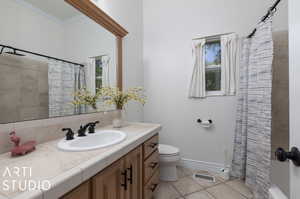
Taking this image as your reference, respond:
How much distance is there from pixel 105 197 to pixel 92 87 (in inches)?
39.7

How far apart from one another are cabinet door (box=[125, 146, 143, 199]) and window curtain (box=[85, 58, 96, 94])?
780 mm

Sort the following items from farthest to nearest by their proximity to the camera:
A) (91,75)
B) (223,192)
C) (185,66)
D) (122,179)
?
(185,66) → (223,192) → (91,75) → (122,179)

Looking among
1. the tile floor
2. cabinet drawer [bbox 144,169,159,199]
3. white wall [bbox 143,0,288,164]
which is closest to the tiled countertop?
cabinet drawer [bbox 144,169,159,199]

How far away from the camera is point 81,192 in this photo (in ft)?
1.99

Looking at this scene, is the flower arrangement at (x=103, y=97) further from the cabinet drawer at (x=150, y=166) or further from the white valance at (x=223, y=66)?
the white valance at (x=223, y=66)

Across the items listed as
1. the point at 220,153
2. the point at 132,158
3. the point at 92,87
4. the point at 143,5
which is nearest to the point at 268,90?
the point at 220,153

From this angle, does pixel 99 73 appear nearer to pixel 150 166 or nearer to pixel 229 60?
pixel 150 166

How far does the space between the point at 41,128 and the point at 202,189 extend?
5.95 feet

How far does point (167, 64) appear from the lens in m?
2.33

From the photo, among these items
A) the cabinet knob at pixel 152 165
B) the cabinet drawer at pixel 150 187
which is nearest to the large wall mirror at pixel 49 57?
the cabinet knob at pixel 152 165

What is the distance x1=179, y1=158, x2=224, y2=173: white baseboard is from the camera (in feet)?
6.75

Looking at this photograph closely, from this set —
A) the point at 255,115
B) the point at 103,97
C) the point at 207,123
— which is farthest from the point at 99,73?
the point at 255,115

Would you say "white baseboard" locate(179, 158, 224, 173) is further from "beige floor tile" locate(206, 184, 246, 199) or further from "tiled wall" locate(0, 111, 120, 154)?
"tiled wall" locate(0, 111, 120, 154)

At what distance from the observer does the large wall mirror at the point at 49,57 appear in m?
0.86
